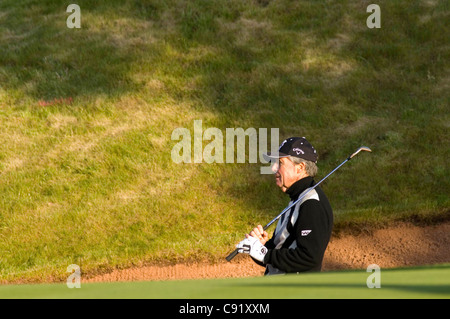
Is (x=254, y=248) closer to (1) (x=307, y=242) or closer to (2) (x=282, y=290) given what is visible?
(1) (x=307, y=242)

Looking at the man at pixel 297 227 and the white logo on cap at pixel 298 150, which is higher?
the white logo on cap at pixel 298 150

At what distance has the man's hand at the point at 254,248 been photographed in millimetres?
5672

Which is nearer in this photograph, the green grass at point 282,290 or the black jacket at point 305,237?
the green grass at point 282,290

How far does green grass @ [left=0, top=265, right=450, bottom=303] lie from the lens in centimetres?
322

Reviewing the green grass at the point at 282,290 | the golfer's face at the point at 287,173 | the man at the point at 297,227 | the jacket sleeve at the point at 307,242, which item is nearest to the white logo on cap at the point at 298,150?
the man at the point at 297,227

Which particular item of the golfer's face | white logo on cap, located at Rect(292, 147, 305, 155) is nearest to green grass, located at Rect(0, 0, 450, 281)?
the golfer's face

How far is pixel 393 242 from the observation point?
38.8 feet

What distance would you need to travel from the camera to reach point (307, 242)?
547 centimetres

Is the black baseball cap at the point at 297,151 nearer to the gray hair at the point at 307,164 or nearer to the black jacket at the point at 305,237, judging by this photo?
the gray hair at the point at 307,164

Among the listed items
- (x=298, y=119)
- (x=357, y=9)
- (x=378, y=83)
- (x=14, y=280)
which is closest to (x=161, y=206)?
(x=14, y=280)
